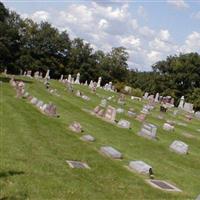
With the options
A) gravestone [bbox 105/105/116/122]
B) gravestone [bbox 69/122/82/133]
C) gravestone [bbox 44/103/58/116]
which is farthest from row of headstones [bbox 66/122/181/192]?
gravestone [bbox 105/105/116/122]

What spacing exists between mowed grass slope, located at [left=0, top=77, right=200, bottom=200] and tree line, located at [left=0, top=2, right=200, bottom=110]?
58.5m

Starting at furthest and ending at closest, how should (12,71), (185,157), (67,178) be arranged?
(12,71) < (185,157) < (67,178)

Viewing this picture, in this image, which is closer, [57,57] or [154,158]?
[154,158]

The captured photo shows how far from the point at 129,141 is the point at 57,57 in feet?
296

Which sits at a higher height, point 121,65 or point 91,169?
point 121,65

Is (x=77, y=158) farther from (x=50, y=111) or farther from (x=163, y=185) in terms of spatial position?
(x=50, y=111)

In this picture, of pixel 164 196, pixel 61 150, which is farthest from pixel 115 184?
pixel 61 150

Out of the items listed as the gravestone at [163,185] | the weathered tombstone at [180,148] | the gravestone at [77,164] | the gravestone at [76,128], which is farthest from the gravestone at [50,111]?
the gravestone at [163,185]

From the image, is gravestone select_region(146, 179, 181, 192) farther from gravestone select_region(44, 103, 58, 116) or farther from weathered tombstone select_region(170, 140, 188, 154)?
gravestone select_region(44, 103, 58, 116)

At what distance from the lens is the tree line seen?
9881 cm

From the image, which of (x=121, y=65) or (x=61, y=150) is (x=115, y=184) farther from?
(x=121, y=65)

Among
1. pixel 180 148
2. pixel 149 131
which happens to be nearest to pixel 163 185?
pixel 180 148

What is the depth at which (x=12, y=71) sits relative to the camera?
328ft

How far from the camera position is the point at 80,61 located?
377 ft
